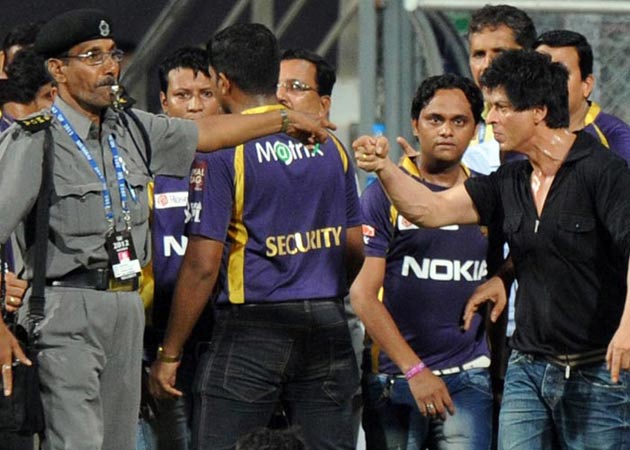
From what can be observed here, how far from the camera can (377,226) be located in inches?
289

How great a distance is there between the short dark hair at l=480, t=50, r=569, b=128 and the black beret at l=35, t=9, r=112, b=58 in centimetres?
152

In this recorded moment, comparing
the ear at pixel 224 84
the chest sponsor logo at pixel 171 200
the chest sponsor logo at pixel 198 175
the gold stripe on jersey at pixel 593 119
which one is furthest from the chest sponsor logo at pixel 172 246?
the gold stripe on jersey at pixel 593 119

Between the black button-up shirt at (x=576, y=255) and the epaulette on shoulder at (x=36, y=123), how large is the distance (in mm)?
1809

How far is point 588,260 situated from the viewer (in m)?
6.44

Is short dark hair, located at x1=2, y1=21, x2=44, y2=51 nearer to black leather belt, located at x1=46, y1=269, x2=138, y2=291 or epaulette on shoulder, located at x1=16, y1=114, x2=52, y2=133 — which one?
epaulette on shoulder, located at x1=16, y1=114, x2=52, y2=133

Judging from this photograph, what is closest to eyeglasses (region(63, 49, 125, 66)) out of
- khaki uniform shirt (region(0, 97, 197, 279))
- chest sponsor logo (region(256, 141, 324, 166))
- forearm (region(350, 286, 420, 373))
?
khaki uniform shirt (region(0, 97, 197, 279))

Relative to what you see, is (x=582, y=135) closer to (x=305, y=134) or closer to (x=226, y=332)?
(x=305, y=134)

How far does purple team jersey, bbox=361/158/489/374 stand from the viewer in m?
7.31

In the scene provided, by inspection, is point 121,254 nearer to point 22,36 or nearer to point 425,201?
point 425,201

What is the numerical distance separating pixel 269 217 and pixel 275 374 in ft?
2.03

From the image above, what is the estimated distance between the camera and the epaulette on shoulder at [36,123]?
6.12 metres

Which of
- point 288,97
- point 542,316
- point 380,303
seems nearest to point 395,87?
point 288,97

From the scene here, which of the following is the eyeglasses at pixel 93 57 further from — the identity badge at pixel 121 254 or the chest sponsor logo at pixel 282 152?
the chest sponsor logo at pixel 282 152

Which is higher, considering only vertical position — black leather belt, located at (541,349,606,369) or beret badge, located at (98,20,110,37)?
beret badge, located at (98,20,110,37)
